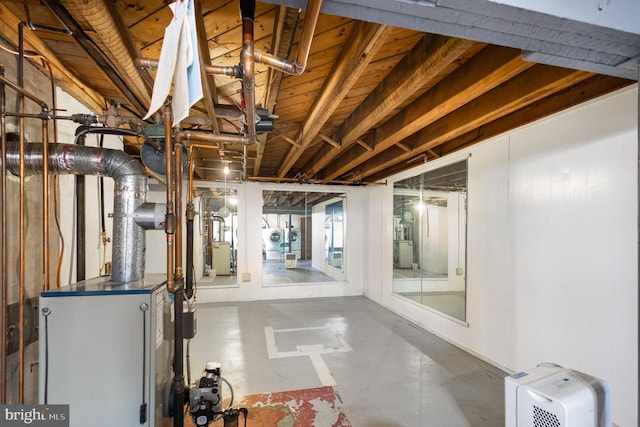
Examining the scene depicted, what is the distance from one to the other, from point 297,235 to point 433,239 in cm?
470

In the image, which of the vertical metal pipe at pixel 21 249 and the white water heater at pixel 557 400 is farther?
the vertical metal pipe at pixel 21 249

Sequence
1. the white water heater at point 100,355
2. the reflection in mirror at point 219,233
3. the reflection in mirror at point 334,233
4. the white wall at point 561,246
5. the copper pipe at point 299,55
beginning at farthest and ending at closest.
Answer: the reflection in mirror at point 334,233
the reflection in mirror at point 219,233
the white wall at point 561,246
the white water heater at point 100,355
the copper pipe at point 299,55

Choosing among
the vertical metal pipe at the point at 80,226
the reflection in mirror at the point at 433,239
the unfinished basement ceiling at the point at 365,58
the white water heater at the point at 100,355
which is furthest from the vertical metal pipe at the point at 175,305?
the reflection in mirror at the point at 433,239

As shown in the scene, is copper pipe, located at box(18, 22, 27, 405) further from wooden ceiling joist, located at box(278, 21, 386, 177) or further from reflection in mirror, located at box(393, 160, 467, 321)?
reflection in mirror, located at box(393, 160, 467, 321)

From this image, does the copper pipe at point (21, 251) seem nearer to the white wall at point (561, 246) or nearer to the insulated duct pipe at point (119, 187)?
the insulated duct pipe at point (119, 187)

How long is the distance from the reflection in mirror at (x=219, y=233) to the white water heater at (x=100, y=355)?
12.6 ft

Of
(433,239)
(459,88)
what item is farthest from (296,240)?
(459,88)

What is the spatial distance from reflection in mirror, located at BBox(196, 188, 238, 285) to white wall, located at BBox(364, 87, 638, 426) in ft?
13.0

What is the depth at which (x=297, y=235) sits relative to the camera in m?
7.95

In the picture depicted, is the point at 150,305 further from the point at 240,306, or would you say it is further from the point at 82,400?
the point at 240,306

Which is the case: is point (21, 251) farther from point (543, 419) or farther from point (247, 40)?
point (543, 419)

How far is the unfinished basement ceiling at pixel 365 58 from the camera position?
95cm

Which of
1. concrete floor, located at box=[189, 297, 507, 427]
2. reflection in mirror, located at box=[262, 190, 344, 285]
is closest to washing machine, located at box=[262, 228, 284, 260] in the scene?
reflection in mirror, located at box=[262, 190, 344, 285]

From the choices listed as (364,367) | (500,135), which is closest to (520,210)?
(500,135)
